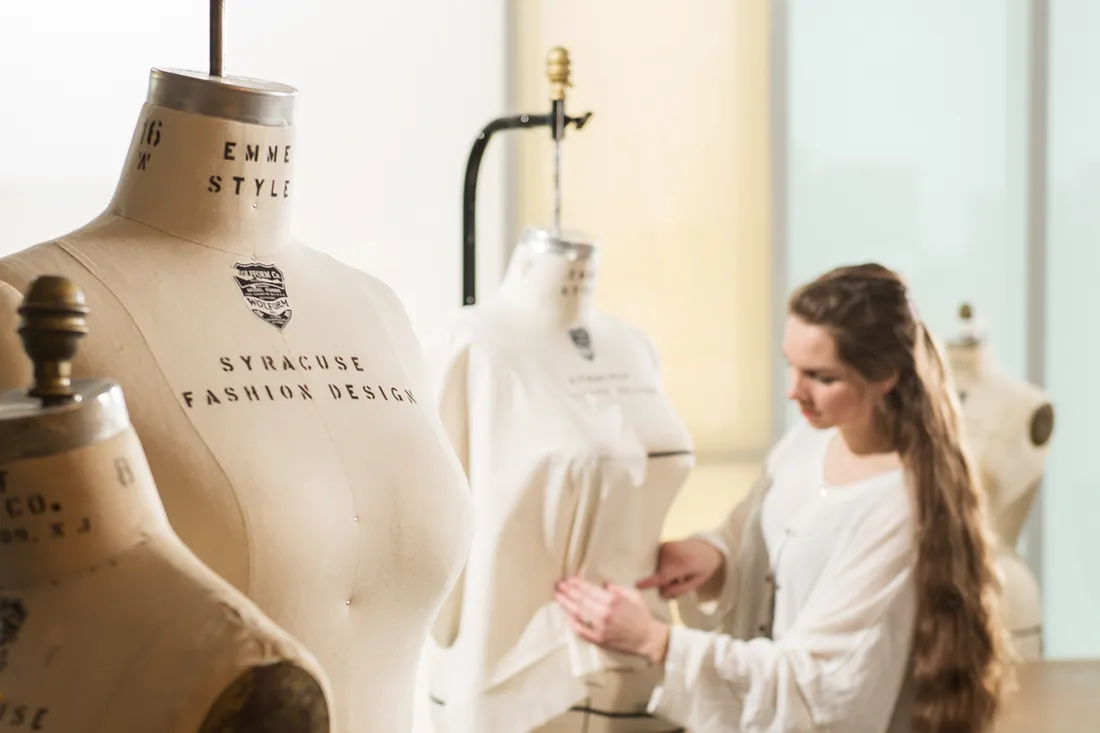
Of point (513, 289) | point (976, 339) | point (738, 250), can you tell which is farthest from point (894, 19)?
point (513, 289)

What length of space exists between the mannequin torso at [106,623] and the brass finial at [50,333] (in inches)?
0.5

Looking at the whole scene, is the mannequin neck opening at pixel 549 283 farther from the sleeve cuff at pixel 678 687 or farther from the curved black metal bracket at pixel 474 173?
the sleeve cuff at pixel 678 687

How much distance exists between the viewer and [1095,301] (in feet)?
14.1

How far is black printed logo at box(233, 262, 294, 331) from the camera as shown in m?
0.95

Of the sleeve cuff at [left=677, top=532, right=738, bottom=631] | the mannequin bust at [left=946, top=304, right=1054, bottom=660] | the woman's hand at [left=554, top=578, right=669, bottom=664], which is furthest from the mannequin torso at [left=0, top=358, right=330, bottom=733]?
the mannequin bust at [left=946, top=304, right=1054, bottom=660]

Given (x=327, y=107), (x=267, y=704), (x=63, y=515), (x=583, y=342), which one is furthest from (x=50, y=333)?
(x=327, y=107)

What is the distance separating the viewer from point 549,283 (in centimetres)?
192

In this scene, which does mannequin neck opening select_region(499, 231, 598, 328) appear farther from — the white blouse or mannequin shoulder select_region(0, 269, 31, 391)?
mannequin shoulder select_region(0, 269, 31, 391)

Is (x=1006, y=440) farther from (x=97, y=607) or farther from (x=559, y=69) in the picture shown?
(x=97, y=607)

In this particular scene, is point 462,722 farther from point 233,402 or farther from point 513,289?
point 233,402

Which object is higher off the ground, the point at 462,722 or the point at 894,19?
the point at 894,19

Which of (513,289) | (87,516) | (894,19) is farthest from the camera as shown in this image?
(894,19)

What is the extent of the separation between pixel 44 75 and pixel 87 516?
118cm

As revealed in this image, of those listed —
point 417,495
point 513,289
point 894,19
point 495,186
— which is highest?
point 894,19
